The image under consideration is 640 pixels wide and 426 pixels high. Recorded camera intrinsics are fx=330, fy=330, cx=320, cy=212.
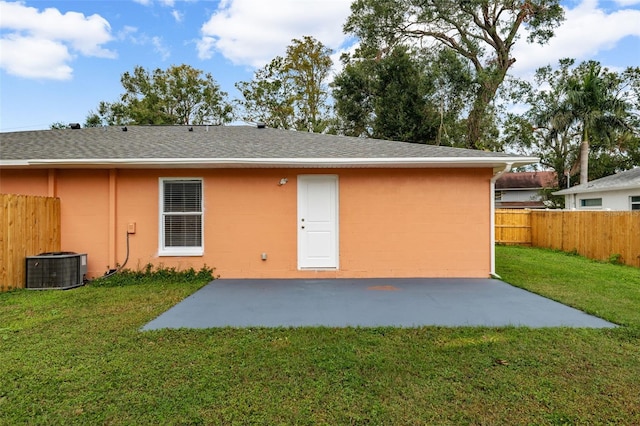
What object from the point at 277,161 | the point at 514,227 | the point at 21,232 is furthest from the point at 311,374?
the point at 514,227

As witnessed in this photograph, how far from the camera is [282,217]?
268 inches

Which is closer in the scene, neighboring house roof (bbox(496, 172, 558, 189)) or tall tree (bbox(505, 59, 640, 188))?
tall tree (bbox(505, 59, 640, 188))

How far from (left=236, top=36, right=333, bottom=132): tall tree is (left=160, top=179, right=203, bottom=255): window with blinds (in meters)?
13.8

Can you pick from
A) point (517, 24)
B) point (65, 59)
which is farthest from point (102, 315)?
point (517, 24)

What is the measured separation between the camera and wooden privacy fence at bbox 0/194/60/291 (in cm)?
559

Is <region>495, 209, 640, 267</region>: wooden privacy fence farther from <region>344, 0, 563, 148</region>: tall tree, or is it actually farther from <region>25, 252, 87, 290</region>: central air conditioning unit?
<region>25, 252, 87, 290</region>: central air conditioning unit

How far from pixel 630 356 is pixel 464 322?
148cm

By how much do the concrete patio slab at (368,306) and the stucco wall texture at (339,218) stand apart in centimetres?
49

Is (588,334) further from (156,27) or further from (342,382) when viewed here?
(156,27)

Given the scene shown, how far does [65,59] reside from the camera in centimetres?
1401

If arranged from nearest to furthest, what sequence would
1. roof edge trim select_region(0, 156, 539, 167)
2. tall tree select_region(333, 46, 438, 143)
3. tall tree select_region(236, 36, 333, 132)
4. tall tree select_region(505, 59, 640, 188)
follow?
roof edge trim select_region(0, 156, 539, 167)
tall tree select_region(333, 46, 438, 143)
tall tree select_region(505, 59, 640, 188)
tall tree select_region(236, 36, 333, 132)

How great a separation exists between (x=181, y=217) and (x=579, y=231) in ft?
38.4

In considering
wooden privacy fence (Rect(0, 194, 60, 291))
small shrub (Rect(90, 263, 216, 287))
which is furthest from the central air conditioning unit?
small shrub (Rect(90, 263, 216, 287))

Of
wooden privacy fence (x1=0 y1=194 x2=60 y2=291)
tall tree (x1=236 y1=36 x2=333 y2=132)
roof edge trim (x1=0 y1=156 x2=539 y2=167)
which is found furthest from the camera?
tall tree (x1=236 y1=36 x2=333 y2=132)
